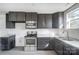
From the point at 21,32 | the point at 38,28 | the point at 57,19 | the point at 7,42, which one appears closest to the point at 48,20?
the point at 57,19

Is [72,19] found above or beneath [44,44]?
above

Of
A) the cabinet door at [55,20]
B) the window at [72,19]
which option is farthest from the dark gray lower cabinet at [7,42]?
the window at [72,19]

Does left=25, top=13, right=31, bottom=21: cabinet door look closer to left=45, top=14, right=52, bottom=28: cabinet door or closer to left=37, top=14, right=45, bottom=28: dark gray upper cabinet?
left=37, top=14, right=45, bottom=28: dark gray upper cabinet

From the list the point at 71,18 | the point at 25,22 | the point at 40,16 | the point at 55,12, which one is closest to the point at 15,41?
Answer: the point at 25,22

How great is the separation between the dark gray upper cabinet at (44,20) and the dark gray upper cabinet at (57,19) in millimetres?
88

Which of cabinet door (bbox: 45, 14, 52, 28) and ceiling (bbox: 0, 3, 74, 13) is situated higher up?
ceiling (bbox: 0, 3, 74, 13)

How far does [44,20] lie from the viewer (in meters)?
2.07

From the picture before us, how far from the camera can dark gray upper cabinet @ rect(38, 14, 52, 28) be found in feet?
6.45

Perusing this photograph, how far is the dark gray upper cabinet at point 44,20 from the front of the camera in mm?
1966

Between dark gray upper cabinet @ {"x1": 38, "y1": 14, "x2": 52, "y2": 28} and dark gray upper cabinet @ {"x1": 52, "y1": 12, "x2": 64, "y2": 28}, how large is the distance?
0.29 ft

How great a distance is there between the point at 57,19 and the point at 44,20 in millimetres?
295

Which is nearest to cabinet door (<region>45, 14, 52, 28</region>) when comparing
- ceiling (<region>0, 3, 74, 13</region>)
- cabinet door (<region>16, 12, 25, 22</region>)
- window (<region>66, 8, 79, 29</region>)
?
ceiling (<region>0, 3, 74, 13</region>)

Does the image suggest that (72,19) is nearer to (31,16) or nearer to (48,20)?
(48,20)

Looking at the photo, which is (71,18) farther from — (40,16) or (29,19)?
(29,19)
